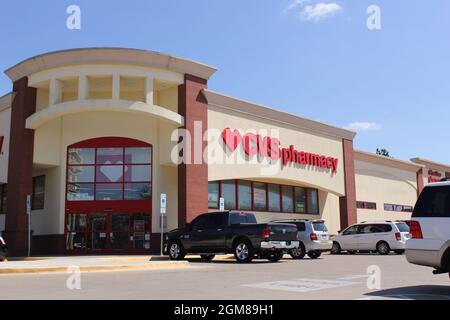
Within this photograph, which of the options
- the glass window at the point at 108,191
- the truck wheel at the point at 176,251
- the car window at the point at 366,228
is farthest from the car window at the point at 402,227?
the glass window at the point at 108,191

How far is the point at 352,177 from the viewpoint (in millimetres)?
38344

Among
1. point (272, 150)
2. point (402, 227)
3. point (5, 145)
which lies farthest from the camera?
point (272, 150)

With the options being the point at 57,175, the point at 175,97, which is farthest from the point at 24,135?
the point at 175,97

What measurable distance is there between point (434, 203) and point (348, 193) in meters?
28.1

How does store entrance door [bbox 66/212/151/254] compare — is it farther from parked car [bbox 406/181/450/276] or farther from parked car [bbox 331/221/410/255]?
parked car [bbox 406/181/450/276]

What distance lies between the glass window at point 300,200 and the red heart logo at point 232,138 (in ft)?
25.8

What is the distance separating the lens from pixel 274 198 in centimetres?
3325

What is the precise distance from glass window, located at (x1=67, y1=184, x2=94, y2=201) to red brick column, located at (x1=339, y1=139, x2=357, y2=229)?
60.5 ft

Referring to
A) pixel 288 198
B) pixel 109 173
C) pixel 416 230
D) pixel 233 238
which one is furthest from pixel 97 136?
pixel 416 230

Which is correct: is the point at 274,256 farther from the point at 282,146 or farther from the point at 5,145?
the point at 5,145

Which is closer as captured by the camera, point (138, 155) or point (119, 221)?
point (119, 221)

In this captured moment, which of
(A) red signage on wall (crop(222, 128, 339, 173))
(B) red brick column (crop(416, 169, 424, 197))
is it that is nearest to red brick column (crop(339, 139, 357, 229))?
(A) red signage on wall (crop(222, 128, 339, 173))

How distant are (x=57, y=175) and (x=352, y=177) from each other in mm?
20926

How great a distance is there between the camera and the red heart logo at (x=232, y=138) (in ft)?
92.6
